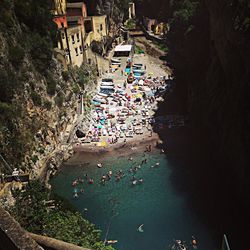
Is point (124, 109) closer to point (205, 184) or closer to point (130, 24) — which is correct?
point (205, 184)

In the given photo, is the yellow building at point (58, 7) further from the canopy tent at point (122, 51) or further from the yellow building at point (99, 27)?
the canopy tent at point (122, 51)

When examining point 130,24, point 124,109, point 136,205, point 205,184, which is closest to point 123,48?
point 130,24

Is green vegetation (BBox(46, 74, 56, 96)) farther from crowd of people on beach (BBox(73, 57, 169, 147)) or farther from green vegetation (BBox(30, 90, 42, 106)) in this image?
crowd of people on beach (BBox(73, 57, 169, 147))

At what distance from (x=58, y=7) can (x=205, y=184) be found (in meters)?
36.2

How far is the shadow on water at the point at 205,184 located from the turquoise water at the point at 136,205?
A: 89 cm

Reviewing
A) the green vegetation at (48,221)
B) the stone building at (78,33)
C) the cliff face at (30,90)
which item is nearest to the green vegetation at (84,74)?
the stone building at (78,33)

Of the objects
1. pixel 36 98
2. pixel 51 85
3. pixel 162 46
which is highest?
pixel 36 98

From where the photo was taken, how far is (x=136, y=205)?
104ft

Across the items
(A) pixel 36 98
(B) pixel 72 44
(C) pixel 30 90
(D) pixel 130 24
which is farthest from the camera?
(D) pixel 130 24

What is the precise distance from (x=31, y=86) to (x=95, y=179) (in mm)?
12209

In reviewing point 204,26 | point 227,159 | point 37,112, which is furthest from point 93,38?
point 227,159

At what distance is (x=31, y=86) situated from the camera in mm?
36625

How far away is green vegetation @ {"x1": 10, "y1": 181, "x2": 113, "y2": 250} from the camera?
1995cm

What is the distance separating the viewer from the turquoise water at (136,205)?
2808 cm
